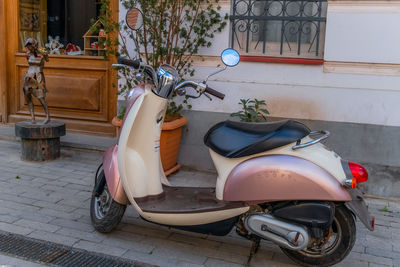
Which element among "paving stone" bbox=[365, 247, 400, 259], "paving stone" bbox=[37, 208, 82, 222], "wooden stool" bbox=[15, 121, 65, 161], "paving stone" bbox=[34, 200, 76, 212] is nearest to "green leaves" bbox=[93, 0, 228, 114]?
"wooden stool" bbox=[15, 121, 65, 161]

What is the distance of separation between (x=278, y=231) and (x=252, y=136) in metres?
0.68

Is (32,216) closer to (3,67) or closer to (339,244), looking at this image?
(339,244)

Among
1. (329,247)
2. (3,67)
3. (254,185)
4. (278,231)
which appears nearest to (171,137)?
(254,185)

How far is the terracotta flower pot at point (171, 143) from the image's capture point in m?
5.33

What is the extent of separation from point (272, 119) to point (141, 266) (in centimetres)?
275

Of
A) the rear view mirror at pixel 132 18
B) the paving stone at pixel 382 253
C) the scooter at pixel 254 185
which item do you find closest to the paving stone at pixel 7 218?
the scooter at pixel 254 185

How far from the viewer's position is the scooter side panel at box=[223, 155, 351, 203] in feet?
9.87

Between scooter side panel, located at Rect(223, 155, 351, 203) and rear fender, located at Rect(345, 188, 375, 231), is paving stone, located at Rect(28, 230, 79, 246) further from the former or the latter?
rear fender, located at Rect(345, 188, 375, 231)

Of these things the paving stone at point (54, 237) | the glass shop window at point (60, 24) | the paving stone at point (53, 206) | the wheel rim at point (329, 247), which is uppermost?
the glass shop window at point (60, 24)

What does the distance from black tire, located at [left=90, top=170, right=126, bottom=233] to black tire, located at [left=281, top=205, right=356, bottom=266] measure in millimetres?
1435

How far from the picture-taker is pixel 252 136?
3.18 metres

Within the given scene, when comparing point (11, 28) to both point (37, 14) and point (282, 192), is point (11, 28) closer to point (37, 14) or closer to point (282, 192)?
point (37, 14)

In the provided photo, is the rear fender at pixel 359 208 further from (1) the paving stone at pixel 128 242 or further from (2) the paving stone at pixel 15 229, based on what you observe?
(2) the paving stone at pixel 15 229

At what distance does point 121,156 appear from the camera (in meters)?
3.46
